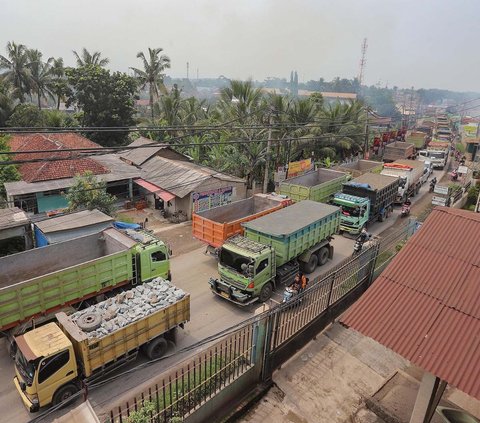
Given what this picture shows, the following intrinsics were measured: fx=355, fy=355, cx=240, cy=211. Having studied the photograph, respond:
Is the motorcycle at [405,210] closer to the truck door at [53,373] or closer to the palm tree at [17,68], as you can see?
the truck door at [53,373]

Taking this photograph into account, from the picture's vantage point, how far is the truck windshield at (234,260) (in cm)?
1256

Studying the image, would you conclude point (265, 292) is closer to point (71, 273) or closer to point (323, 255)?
point (323, 255)

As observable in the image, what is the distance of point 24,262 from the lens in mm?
12188

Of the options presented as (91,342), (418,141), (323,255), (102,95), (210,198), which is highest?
(102,95)

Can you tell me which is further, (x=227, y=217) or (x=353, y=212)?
(x=353, y=212)

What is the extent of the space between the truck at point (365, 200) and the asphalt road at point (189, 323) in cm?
119

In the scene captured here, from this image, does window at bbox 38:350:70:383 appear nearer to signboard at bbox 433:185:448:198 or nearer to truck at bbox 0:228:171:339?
truck at bbox 0:228:171:339

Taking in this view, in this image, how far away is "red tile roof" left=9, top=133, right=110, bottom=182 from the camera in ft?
74.4

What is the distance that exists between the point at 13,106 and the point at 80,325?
38502mm

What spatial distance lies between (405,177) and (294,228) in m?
15.6

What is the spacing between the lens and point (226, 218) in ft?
58.2

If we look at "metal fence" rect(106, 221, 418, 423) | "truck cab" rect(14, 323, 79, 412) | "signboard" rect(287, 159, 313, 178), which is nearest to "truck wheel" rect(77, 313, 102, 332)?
"truck cab" rect(14, 323, 79, 412)

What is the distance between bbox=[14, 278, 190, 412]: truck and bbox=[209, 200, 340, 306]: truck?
2.63 m

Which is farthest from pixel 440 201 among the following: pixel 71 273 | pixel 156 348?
pixel 71 273
